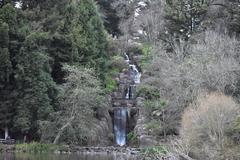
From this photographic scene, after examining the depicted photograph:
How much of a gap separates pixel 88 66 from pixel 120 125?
6.36 meters

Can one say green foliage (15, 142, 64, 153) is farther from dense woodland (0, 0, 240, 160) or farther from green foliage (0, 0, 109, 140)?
green foliage (0, 0, 109, 140)

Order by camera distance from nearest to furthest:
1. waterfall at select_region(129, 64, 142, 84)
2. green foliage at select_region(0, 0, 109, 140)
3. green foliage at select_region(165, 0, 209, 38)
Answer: green foliage at select_region(0, 0, 109, 140)
green foliage at select_region(165, 0, 209, 38)
waterfall at select_region(129, 64, 142, 84)

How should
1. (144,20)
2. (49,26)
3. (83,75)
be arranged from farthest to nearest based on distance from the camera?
(144,20), (49,26), (83,75)

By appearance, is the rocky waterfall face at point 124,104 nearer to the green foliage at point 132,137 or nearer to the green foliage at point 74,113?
the green foliage at point 132,137

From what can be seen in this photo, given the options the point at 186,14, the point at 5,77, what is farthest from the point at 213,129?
the point at 5,77

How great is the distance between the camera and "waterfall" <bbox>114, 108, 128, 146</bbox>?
41.5 metres

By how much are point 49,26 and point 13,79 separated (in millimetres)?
6655

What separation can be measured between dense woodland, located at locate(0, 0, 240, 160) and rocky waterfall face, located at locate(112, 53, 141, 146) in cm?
121

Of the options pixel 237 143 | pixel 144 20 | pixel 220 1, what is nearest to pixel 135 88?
pixel 144 20

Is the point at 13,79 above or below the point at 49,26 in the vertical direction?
below

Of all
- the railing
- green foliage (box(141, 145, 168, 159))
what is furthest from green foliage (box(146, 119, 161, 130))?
the railing

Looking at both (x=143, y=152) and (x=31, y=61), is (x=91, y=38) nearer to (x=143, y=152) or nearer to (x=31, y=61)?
(x=31, y=61)

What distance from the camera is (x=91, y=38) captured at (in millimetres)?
44938

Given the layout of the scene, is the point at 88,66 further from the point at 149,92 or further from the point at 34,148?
the point at 34,148
